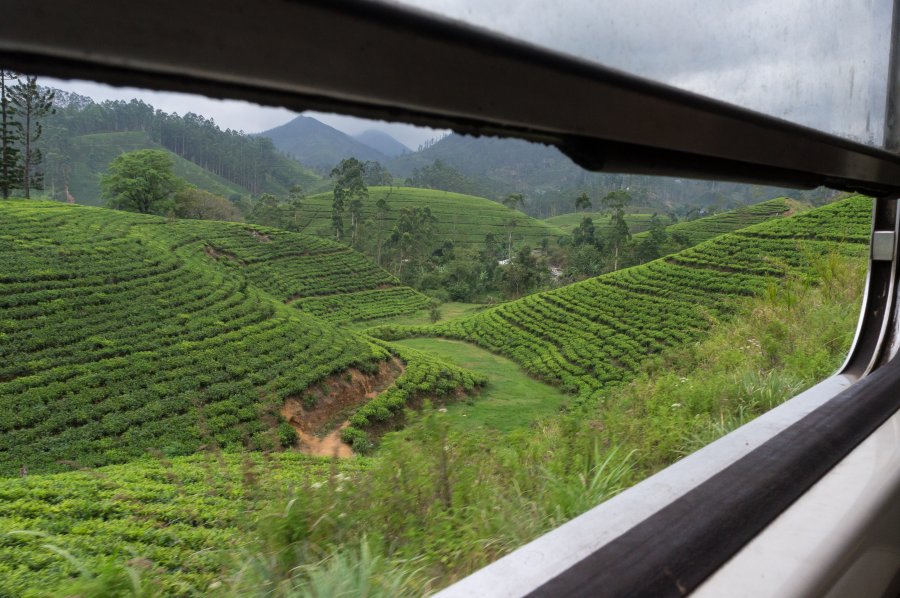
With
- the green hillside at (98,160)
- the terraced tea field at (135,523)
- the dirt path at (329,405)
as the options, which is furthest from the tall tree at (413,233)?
the terraced tea field at (135,523)

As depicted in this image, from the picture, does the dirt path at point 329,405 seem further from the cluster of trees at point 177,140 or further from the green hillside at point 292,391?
the cluster of trees at point 177,140

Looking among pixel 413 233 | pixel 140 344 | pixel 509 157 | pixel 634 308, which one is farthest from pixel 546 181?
pixel 413 233

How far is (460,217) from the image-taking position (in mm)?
22281

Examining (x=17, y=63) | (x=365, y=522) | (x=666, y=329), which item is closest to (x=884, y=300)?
(x=365, y=522)

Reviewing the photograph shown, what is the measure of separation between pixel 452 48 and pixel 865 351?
150 centimetres

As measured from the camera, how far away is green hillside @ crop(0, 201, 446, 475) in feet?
35.0

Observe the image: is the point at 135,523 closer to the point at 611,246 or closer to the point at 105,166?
the point at 105,166

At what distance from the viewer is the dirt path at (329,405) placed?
40.2ft

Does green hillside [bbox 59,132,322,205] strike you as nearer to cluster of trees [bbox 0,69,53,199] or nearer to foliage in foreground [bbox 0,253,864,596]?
cluster of trees [bbox 0,69,53,199]

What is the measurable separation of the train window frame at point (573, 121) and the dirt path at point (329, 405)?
11.2 m

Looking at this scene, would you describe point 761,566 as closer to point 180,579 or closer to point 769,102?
point 769,102

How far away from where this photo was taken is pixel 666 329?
1512cm

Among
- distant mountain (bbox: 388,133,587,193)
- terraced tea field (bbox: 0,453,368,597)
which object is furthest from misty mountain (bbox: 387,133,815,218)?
terraced tea field (bbox: 0,453,368,597)

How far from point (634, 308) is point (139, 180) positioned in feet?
48.4
